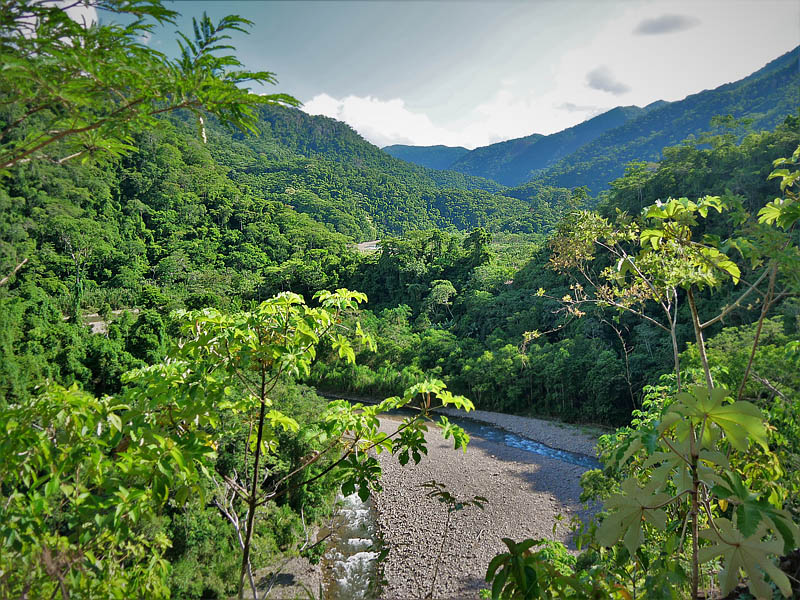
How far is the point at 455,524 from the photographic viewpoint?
9977 mm

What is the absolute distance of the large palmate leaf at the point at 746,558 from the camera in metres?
0.87

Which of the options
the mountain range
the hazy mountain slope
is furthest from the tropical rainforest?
the hazy mountain slope

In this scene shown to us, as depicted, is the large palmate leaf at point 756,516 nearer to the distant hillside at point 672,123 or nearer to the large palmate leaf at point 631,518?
the large palmate leaf at point 631,518

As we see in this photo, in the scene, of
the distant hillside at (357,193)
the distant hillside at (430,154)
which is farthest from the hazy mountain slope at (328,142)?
the distant hillside at (430,154)

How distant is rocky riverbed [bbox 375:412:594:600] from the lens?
8.29m

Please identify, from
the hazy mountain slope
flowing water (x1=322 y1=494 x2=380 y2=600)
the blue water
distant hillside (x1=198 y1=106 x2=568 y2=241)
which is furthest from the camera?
the hazy mountain slope

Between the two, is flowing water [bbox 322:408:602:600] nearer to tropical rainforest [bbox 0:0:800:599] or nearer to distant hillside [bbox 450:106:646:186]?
tropical rainforest [bbox 0:0:800:599]

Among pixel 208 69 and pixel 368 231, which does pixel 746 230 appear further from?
pixel 368 231

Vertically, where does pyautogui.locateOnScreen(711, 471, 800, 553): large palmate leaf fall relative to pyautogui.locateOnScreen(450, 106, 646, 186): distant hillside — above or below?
below

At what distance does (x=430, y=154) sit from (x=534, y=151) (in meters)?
51.6

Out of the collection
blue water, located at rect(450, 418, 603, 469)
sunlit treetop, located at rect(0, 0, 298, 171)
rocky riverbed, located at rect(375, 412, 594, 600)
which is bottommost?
blue water, located at rect(450, 418, 603, 469)

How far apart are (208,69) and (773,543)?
6.76 feet

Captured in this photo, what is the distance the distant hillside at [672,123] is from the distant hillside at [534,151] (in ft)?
118

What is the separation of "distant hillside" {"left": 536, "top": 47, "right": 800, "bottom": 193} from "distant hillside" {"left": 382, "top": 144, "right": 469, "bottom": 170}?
8406 cm
